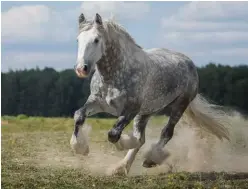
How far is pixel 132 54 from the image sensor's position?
29.1 feet

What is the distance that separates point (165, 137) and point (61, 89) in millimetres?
19417

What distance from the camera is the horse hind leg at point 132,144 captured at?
29.1ft

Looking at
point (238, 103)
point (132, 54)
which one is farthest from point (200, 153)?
point (238, 103)

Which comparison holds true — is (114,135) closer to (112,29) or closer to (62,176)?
(62,176)

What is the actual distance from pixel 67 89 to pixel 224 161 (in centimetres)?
1856

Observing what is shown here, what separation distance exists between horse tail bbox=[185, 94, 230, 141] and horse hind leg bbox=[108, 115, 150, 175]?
1.52 m

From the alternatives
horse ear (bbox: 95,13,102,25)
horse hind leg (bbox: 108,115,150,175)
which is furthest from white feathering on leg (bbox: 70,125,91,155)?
horse ear (bbox: 95,13,102,25)

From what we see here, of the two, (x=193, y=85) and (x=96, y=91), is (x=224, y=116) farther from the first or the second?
(x=96, y=91)

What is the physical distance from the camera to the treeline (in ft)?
84.2

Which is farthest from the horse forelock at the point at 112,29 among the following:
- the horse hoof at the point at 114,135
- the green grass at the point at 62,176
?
the green grass at the point at 62,176

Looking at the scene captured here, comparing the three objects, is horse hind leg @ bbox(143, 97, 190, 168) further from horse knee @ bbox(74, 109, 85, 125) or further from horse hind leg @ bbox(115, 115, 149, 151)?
horse knee @ bbox(74, 109, 85, 125)

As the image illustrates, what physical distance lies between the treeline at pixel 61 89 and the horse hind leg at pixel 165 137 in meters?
13.0

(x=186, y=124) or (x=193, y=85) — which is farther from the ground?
(x=193, y=85)

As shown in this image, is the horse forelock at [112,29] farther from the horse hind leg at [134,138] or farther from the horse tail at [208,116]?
the horse tail at [208,116]
